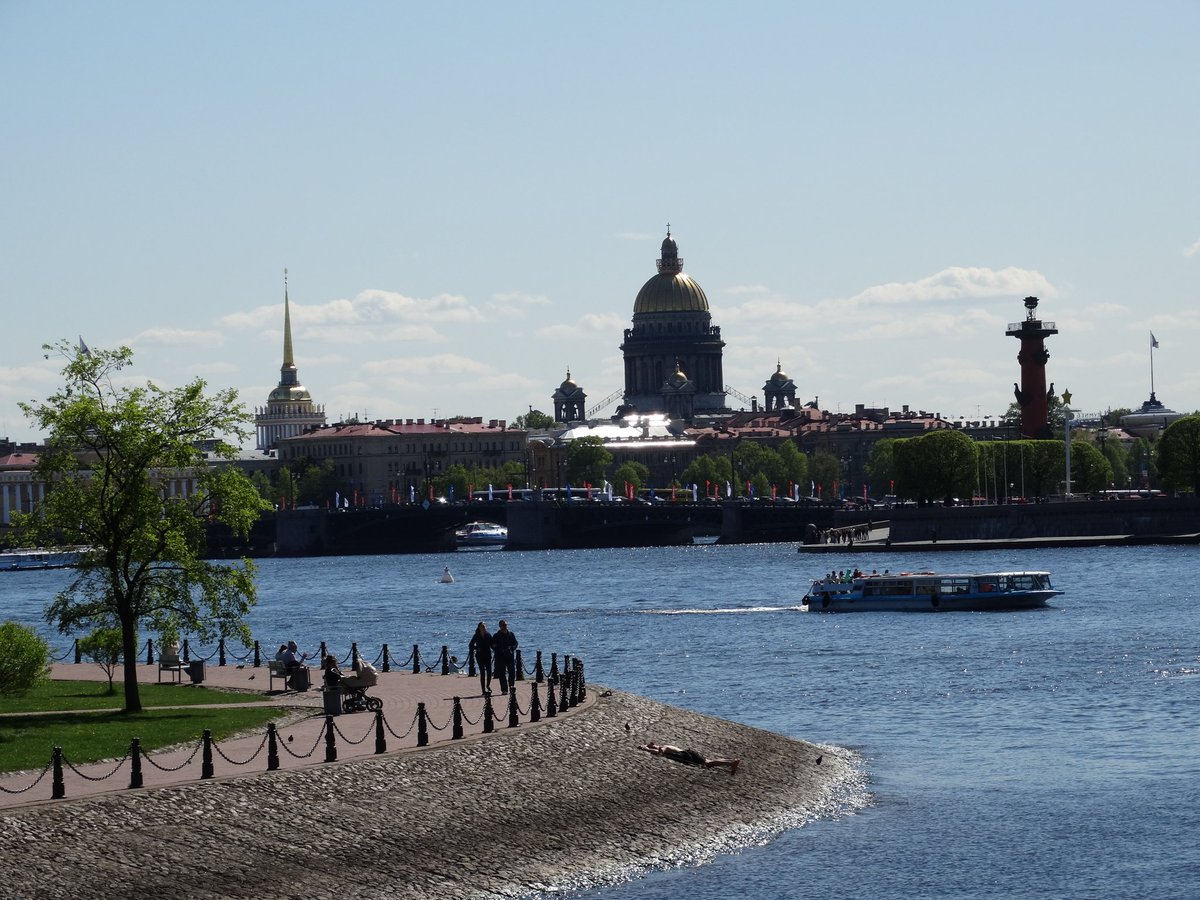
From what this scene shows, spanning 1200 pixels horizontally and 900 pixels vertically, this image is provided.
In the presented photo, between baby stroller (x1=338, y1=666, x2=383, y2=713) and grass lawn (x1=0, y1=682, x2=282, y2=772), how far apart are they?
3.17 feet

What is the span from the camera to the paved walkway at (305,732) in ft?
87.0

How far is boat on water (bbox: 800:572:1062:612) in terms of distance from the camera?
7500 centimetres

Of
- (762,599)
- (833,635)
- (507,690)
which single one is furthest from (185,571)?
(762,599)

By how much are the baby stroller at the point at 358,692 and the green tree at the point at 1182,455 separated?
3741 inches

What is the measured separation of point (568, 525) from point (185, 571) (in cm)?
11486

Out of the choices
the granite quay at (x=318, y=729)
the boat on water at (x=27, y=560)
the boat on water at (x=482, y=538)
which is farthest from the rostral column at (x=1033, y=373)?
the granite quay at (x=318, y=729)

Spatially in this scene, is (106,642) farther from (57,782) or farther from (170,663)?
(57,782)

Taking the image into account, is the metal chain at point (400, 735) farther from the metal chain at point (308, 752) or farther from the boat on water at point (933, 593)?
the boat on water at point (933, 593)

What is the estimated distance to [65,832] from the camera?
24.0m

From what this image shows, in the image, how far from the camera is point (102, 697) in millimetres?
37156

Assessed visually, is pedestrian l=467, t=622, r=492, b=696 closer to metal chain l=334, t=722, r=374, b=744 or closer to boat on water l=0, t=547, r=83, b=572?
metal chain l=334, t=722, r=374, b=744

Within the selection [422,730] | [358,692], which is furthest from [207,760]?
[358,692]

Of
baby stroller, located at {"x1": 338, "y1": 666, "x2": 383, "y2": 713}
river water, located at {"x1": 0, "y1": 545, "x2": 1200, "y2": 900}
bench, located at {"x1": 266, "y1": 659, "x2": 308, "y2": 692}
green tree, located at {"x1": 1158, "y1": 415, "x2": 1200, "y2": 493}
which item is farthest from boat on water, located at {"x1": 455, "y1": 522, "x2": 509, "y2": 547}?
baby stroller, located at {"x1": 338, "y1": 666, "x2": 383, "y2": 713}

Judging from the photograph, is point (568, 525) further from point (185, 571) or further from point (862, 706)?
point (185, 571)
